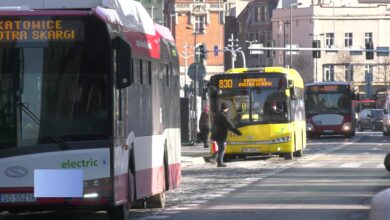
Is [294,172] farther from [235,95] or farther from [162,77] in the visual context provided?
[162,77]

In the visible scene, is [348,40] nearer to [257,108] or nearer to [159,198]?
Result: [257,108]

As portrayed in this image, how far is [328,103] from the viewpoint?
67.1 m

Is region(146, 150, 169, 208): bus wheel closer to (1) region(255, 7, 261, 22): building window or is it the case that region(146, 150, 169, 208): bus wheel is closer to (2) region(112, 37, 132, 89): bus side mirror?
(2) region(112, 37, 132, 89): bus side mirror

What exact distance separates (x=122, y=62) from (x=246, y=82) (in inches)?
913

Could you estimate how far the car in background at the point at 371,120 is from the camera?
94.2 meters

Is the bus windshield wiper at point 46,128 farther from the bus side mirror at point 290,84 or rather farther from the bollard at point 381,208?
the bus side mirror at point 290,84

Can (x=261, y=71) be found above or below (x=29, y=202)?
above

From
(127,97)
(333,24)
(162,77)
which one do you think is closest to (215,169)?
(162,77)

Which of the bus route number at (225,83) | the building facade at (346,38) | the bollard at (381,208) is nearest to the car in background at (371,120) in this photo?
the building facade at (346,38)

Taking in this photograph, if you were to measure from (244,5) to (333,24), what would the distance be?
34.2 metres

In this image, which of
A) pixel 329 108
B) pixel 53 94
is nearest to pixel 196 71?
pixel 329 108

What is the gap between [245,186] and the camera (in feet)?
83.4

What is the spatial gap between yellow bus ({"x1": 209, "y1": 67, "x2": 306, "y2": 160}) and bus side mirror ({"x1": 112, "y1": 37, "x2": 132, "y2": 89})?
22631 mm

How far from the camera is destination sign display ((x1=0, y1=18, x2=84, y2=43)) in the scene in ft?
48.6
